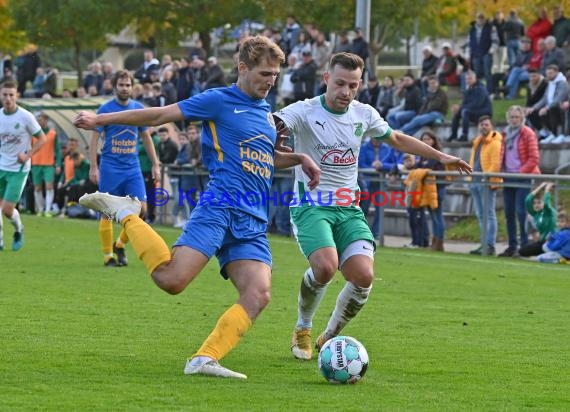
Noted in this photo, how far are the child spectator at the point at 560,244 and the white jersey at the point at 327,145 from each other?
30.4 feet

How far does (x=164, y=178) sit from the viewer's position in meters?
26.7

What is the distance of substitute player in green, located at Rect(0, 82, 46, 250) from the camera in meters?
17.8

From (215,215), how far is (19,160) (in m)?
9.97

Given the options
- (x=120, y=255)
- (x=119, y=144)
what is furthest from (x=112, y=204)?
(x=120, y=255)

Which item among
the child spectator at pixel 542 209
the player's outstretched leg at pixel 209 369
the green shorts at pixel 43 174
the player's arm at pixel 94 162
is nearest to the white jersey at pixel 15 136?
the player's arm at pixel 94 162

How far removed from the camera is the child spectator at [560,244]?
58.7 feet

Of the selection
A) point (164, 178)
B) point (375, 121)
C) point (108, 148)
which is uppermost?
point (375, 121)

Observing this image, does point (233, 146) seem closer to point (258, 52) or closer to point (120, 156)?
point (258, 52)

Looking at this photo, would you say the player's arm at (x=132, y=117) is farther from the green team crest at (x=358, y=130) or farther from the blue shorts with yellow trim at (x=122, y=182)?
the blue shorts with yellow trim at (x=122, y=182)

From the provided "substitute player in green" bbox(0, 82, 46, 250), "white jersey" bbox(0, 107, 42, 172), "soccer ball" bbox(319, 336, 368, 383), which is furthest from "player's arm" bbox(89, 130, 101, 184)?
"soccer ball" bbox(319, 336, 368, 383)

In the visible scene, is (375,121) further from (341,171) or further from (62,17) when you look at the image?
(62,17)

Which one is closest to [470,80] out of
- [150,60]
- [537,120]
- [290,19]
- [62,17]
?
[537,120]

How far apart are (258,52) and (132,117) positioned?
898 mm

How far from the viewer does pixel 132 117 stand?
25.3 feet
